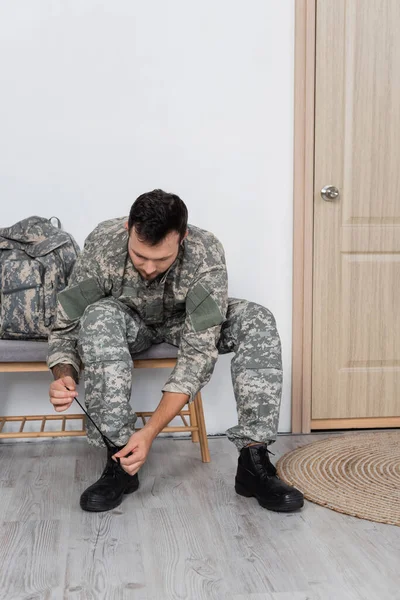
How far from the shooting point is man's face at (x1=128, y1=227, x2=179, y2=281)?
74.0 inches

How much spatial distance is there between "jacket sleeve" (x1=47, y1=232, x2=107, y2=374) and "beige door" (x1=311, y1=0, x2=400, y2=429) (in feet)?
3.22

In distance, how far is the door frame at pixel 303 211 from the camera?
8.76 feet

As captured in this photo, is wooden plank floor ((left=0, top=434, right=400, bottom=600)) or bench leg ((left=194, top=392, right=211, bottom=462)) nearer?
wooden plank floor ((left=0, top=434, right=400, bottom=600))

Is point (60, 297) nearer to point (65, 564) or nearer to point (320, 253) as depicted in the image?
point (65, 564)

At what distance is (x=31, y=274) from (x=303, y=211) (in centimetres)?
105

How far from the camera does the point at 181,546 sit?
5.58 feet

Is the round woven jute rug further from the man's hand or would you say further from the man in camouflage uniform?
the man's hand

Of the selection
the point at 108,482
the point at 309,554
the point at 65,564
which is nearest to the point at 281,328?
the point at 108,482

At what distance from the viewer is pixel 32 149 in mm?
2631

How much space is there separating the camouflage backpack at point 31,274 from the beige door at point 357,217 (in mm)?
981

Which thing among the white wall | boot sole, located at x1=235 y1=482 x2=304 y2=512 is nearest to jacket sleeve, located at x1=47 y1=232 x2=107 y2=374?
the white wall

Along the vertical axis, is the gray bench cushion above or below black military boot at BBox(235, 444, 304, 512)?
above

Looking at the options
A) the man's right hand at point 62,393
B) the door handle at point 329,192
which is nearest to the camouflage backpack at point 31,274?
the man's right hand at point 62,393

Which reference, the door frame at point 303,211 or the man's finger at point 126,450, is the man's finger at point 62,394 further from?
the door frame at point 303,211
